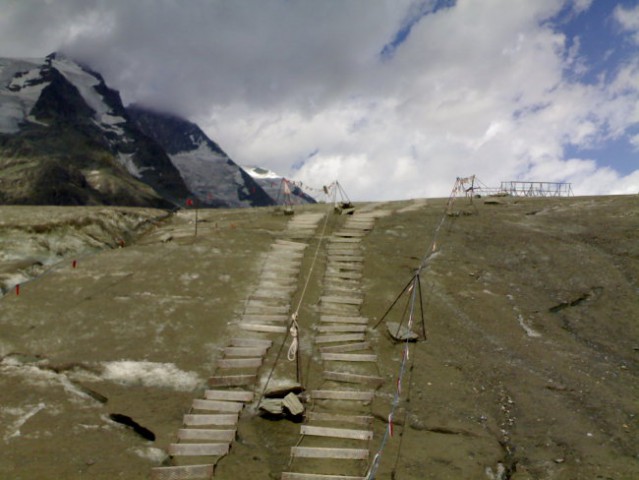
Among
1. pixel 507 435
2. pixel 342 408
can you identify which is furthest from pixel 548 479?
pixel 342 408

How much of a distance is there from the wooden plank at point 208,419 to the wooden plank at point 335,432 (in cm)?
184

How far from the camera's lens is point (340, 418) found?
12.9 meters

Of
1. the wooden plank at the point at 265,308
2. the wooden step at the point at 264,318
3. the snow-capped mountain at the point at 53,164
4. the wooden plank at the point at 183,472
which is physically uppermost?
the snow-capped mountain at the point at 53,164

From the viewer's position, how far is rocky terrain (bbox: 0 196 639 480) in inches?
451

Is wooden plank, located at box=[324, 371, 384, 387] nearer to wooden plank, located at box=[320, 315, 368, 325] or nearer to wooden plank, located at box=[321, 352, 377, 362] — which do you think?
wooden plank, located at box=[321, 352, 377, 362]

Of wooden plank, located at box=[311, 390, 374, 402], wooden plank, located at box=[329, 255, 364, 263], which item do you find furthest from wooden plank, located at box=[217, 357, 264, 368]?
wooden plank, located at box=[329, 255, 364, 263]

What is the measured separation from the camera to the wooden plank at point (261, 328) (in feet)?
55.5

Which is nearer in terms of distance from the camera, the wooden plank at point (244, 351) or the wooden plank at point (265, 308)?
the wooden plank at point (244, 351)

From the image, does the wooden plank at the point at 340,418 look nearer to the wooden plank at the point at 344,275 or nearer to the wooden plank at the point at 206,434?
the wooden plank at the point at 206,434

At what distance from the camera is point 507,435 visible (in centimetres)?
1245

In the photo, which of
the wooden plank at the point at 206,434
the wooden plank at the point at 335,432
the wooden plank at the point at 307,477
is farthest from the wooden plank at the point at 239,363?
the wooden plank at the point at 307,477

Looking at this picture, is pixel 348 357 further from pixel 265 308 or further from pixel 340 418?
pixel 265 308

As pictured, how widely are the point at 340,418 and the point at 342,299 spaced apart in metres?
6.85

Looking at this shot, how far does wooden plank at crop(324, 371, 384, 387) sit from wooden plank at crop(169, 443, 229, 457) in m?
4.08
